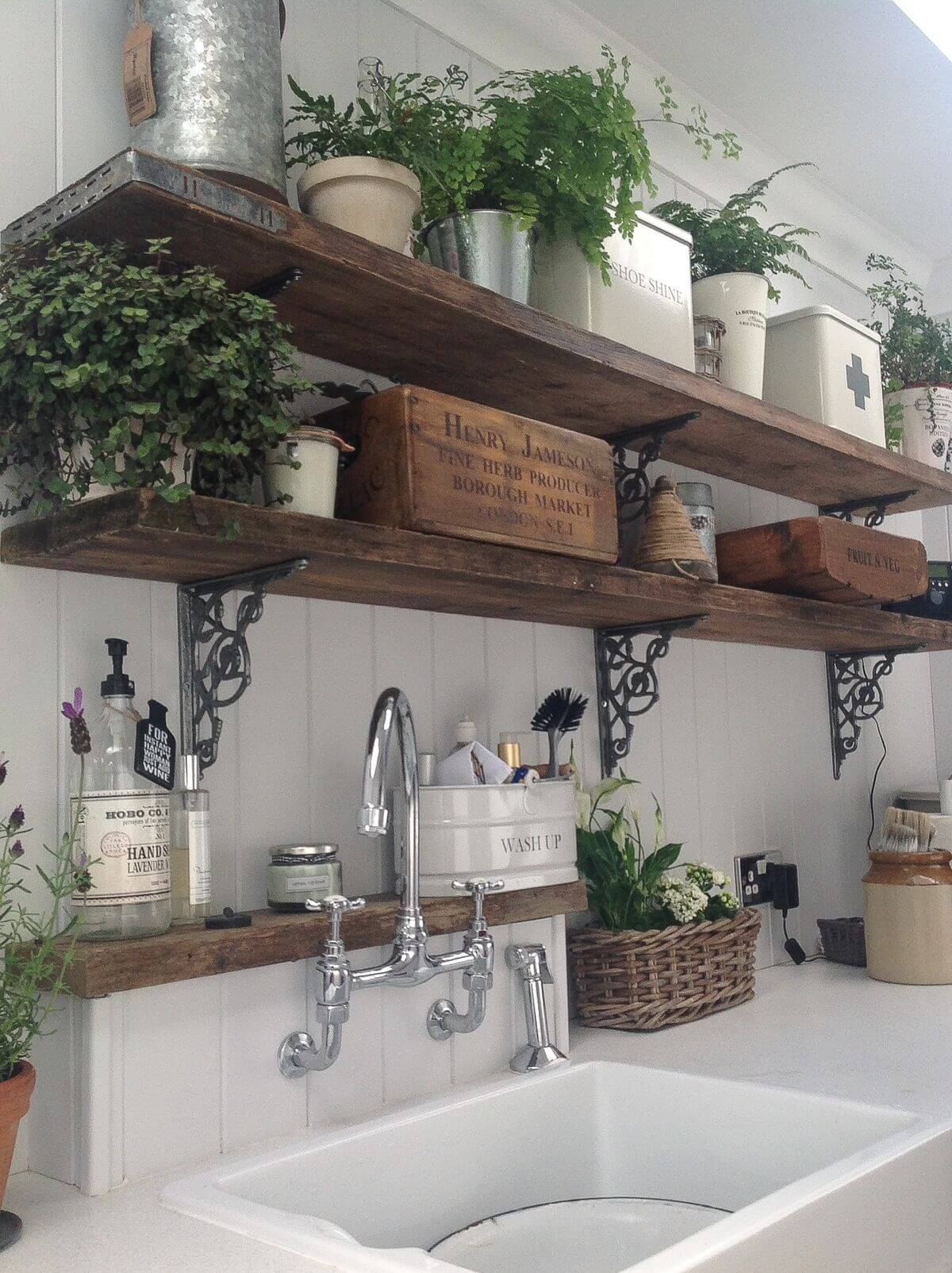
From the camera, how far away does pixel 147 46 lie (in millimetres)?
1254

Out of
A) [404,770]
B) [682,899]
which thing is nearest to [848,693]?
[682,899]

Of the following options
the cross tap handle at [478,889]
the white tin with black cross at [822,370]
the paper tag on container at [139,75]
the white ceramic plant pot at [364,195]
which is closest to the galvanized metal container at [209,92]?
the paper tag on container at [139,75]

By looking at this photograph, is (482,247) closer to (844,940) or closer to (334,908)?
(334,908)

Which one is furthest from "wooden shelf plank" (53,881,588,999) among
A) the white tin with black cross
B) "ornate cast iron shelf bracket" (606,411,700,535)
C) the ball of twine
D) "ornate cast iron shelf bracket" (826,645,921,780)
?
"ornate cast iron shelf bracket" (826,645,921,780)

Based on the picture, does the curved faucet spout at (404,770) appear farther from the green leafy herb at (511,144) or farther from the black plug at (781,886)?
the black plug at (781,886)

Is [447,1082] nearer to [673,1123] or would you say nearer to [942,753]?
[673,1123]

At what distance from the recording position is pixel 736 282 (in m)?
1.97

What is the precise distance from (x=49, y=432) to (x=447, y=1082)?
2.84ft

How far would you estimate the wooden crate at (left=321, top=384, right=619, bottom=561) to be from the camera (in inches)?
53.2

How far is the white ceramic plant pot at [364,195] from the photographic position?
137cm

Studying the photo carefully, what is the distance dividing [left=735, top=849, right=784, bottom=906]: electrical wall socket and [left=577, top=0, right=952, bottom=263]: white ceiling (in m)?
1.36

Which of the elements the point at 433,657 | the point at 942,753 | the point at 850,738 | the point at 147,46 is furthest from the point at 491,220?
the point at 942,753

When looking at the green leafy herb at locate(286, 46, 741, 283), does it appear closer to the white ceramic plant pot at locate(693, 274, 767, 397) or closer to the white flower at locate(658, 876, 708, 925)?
the white ceramic plant pot at locate(693, 274, 767, 397)

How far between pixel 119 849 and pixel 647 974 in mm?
861
